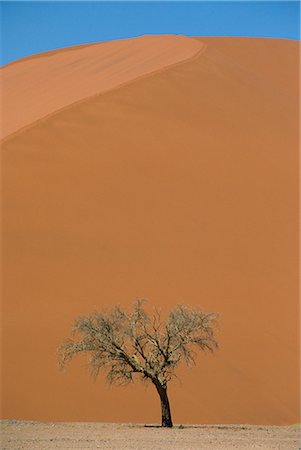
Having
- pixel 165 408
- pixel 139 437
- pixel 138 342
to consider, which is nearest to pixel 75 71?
pixel 138 342

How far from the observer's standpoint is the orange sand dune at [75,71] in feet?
130

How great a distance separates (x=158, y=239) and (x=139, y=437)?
13.3 meters

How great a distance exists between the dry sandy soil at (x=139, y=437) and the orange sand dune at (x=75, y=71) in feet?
56.9

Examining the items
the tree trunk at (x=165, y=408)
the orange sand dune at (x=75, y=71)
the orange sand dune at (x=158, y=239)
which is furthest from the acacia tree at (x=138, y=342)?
the orange sand dune at (x=75, y=71)

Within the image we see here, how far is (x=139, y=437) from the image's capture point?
18109 mm

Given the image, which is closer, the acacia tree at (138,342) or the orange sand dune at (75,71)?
the acacia tree at (138,342)

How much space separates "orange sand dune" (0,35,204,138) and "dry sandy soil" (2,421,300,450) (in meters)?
17.3

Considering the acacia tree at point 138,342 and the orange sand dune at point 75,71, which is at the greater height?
the orange sand dune at point 75,71

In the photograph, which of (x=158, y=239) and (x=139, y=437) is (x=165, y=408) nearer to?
(x=139, y=437)

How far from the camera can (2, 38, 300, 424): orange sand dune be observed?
971 inches

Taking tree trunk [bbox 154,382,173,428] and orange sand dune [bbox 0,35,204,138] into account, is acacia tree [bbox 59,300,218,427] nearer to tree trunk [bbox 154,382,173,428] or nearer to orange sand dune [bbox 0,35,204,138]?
tree trunk [bbox 154,382,173,428]

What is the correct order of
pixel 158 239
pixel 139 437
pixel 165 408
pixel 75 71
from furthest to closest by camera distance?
pixel 75 71 → pixel 158 239 → pixel 165 408 → pixel 139 437

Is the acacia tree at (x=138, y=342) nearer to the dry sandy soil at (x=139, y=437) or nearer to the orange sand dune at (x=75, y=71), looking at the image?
the dry sandy soil at (x=139, y=437)

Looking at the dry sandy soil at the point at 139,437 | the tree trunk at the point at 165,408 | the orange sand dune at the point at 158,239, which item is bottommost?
the dry sandy soil at the point at 139,437
